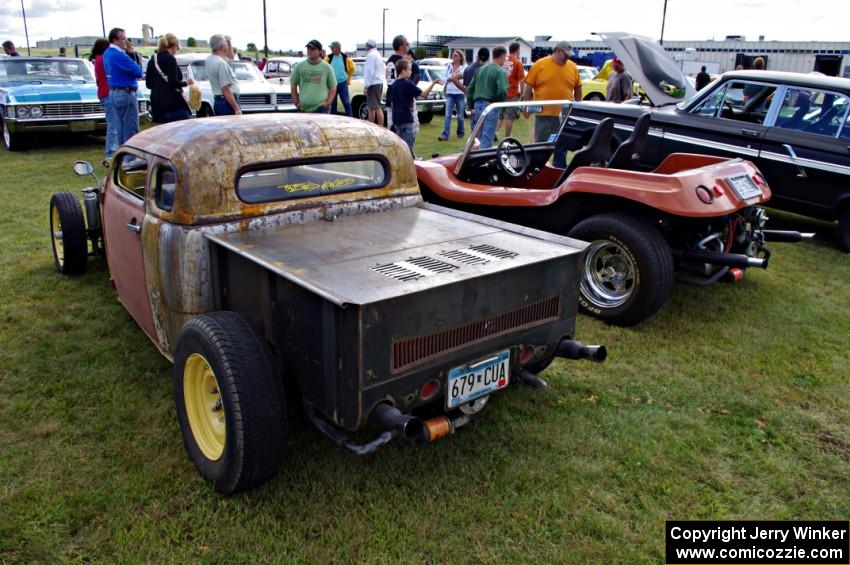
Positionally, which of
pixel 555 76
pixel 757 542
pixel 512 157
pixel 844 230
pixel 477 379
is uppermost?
pixel 555 76

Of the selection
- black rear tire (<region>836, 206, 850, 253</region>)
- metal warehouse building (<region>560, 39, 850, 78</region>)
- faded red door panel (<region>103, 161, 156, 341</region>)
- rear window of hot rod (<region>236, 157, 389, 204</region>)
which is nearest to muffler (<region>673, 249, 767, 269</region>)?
rear window of hot rod (<region>236, 157, 389, 204</region>)

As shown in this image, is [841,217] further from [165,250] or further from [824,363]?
[165,250]

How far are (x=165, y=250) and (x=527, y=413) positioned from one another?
80.7 inches

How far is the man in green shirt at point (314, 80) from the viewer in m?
9.20

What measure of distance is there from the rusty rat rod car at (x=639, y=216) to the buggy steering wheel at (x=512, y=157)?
1.23ft

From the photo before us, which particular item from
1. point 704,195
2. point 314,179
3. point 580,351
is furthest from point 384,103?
point 580,351

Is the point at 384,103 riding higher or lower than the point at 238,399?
higher

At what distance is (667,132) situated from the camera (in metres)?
7.72

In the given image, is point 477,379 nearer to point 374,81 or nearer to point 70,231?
point 70,231

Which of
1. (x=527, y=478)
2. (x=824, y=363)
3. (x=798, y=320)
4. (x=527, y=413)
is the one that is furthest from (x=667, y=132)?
(x=527, y=478)

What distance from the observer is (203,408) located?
299 cm

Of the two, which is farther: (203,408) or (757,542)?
(203,408)

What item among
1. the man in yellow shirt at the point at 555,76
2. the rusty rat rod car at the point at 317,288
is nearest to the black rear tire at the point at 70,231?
the rusty rat rod car at the point at 317,288

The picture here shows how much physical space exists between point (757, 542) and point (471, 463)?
1237 mm
